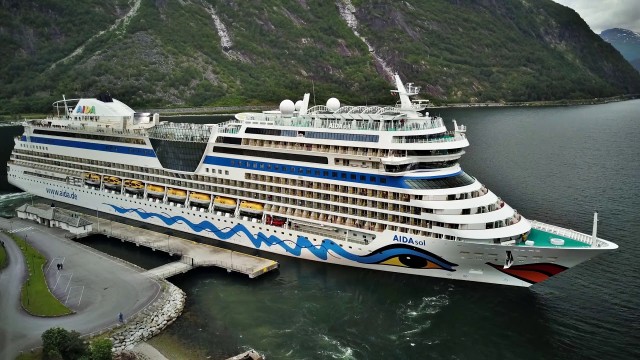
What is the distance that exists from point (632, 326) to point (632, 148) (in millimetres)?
77914

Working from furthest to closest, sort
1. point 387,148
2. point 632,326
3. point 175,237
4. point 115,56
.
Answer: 1. point 115,56
2. point 175,237
3. point 387,148
4. point 632,326

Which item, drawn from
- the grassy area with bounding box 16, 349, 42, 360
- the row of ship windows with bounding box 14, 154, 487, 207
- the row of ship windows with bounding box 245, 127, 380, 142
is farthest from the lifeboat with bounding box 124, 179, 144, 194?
the grassy area with bounding box 16, 349, 42, 360

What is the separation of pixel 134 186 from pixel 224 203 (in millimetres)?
13063

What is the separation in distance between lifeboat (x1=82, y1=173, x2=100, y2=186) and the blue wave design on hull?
8715 millimetres

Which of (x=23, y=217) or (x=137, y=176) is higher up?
(x=137, y=176)

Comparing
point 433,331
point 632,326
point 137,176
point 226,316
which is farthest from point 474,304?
point 137,176

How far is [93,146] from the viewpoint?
5594 centimetres

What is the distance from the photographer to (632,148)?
96625 mm

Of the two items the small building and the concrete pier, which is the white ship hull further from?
the small building

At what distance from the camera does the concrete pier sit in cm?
4056

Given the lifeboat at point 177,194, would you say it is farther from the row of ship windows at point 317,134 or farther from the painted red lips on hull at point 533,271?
the painted red lips on hull at point 533,271

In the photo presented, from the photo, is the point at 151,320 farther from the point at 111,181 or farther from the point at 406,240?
the point at 111,181

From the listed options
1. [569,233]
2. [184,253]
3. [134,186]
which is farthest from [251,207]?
[569,233]

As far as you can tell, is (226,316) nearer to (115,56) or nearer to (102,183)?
(102,183)
